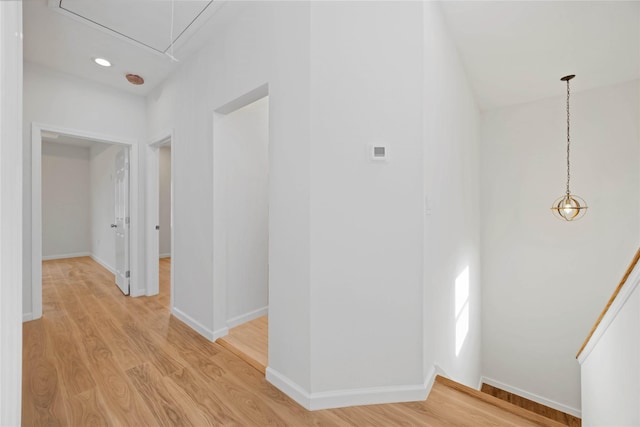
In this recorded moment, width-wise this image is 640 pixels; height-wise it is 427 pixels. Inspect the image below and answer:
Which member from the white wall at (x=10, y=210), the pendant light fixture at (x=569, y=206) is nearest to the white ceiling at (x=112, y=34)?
the white wall at (x=10, y=210)

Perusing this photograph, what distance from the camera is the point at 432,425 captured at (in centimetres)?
146

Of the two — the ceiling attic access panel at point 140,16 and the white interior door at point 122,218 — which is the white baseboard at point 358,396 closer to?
the ceiling attic access panel at point 140,16

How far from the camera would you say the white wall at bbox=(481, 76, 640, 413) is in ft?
10.5

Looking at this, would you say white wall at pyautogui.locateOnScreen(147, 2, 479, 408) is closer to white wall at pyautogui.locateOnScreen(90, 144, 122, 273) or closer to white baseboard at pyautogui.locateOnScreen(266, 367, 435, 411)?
white baseboard at pyautogui.locateOnScreen(266, 367, 435, 411)

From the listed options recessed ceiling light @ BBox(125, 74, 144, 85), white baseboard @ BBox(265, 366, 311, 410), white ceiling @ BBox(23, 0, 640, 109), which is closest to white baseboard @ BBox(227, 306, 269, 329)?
white baseboard @ BBox(265, 366, 311, 410)

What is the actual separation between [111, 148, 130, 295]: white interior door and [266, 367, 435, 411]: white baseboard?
313cm

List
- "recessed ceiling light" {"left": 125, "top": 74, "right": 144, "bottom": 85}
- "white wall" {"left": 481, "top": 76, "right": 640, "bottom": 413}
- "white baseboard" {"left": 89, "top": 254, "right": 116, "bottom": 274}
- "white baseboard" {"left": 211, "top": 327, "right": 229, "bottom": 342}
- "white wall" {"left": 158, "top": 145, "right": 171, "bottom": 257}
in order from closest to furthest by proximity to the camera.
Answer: "white baseboard" {"left": 211, "top": 327, "right": 229, "bottom": 342}, "recessed ceiling light" {"left": 125, "top": 74, "right": 144, "bottom": 85}, "white wall" {"left": 481, "top": 76, "right": 640, "bottom": 413}, "white baseboard" {"left": 89, "top": 254, "right": 116, "bottom": 274}, "white wall" {"left": 158, "top": 145, "right": 171, "bottom": 257}

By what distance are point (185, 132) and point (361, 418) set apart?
289 cm

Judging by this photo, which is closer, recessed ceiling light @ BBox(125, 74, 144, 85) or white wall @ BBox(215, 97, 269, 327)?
white wall @ BBox(215, 97, 269, 327)

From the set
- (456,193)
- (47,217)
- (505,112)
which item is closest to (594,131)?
(505,112)

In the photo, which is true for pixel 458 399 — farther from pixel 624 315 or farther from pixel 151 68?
pixel 151 68

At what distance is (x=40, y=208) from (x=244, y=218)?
7.20 feet

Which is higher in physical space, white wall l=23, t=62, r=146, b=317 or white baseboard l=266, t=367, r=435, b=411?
white wall l=23, t=62, r=146, b=317

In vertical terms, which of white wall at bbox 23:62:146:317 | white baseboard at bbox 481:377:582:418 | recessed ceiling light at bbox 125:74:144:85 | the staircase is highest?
recessed ceiling light at bbox 125:74:144:85
